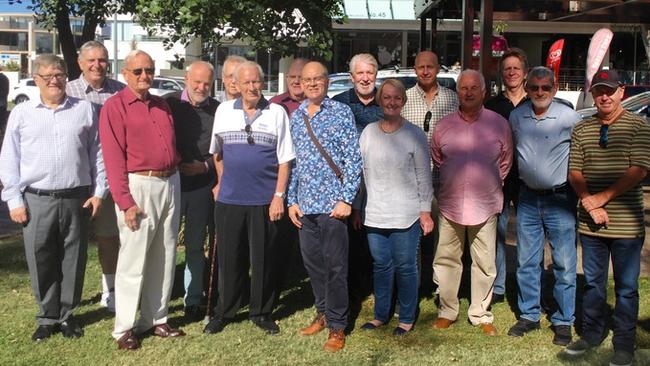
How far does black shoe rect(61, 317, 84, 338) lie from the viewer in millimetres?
5156

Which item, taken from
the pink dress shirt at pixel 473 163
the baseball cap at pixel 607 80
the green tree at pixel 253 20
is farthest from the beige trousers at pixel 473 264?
the green tree at pixel 253 20

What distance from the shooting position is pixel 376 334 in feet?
17.4

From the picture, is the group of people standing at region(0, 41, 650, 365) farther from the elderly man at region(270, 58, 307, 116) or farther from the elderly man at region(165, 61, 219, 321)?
the elderly man at region(270, 58, 307, 116)

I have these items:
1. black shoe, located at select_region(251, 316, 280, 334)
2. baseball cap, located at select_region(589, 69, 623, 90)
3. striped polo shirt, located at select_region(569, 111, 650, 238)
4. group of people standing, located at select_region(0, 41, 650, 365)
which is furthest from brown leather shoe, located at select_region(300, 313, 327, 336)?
baseball cap, located at select_region(589, 69, 623, 90)

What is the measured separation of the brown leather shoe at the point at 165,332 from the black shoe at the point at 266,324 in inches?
21.7

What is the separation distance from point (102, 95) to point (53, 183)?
96 centimetres

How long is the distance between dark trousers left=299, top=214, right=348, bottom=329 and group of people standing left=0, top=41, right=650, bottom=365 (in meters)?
0.01

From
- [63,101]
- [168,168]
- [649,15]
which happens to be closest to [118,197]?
[168,168]

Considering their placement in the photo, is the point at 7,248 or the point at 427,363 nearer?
the point at 427,363

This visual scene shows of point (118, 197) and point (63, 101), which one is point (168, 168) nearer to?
point (118, 197)

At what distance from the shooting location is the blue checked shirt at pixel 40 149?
15.8 feet

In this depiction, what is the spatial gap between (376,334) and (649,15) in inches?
233

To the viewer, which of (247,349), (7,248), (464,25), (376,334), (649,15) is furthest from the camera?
(649,15)

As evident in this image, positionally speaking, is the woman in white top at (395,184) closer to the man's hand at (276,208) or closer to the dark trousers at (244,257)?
the man's hand at (276,208)
